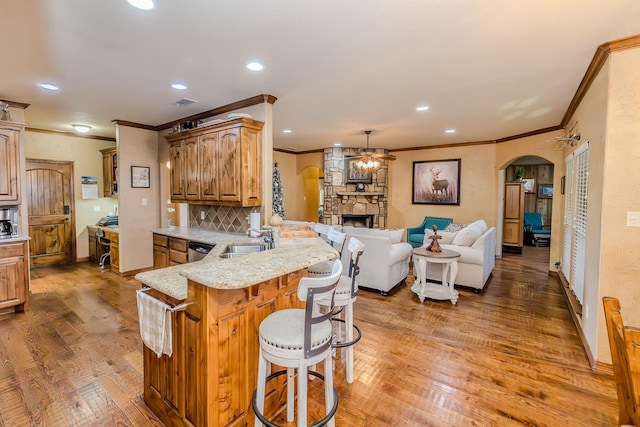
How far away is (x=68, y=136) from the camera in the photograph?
6.12 meters

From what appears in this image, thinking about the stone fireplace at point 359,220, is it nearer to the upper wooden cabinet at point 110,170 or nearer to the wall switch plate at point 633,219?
the upper wooden cabinet at point 110,170

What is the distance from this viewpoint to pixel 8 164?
378 cm

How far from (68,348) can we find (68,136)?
16.6 ft

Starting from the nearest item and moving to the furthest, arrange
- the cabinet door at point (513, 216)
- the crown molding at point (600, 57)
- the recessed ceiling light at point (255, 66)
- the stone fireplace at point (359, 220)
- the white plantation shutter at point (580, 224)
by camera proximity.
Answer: the crown molding at point (600, 57)
the recessed ceiling light at point (255, 66)
the white plantation shutter at point (580, 224)
the cabinet door at point (513, 216)
the stone fireplace at point (359, 220)

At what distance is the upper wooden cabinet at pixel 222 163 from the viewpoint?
12.2 feet

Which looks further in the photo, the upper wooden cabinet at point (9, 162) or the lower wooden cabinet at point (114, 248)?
the lower wooden cabinet at point (114, 248)

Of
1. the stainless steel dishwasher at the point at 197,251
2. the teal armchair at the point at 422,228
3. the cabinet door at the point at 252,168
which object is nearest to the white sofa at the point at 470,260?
the teal armchair at the point at 422,228

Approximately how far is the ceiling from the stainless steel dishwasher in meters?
1.86

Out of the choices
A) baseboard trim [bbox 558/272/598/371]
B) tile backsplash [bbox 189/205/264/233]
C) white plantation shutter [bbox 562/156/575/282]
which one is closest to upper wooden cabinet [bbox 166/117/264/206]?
tile backsplash [bbox 189/205/264/233]

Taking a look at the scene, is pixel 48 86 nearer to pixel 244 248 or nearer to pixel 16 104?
pixel 16 104

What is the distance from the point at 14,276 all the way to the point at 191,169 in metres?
2.41

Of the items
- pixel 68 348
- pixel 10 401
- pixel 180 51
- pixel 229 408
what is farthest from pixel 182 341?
pixel 180 51

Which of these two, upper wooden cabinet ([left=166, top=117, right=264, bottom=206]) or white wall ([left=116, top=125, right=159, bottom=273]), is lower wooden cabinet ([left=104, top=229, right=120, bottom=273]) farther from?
upper wooden cabinet ([left=166, top=117, right=264, bottom=206])

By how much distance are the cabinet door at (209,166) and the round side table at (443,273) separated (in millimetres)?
2950
